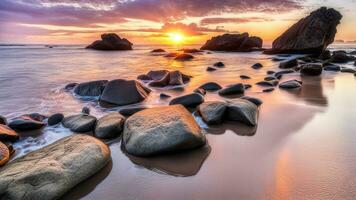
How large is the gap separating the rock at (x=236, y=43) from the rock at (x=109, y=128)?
3451 cm

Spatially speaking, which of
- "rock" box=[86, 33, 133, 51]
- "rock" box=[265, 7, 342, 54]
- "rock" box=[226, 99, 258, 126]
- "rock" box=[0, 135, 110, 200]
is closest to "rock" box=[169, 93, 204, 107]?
"rock" box=[226, 99, 258, 126]

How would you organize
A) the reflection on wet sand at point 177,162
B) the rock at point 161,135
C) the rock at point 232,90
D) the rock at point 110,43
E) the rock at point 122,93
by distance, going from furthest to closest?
the rock at point 110,43, the rock at point 232,90, the rock at point 122,93, the rock at point 161,135, the reflection on wet sand at point 177,162

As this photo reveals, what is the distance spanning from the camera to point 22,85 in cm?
870

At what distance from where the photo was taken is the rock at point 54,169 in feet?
7.62

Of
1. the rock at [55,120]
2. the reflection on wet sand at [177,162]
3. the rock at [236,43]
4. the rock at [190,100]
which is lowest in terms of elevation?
the rock at [236,43]

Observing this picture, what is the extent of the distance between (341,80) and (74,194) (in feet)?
29.5

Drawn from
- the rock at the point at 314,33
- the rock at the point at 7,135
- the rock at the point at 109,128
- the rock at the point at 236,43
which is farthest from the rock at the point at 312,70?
the rock at the point at 236,43

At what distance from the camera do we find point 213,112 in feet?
14.5

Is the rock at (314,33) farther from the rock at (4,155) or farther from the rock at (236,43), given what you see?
the rock at (4,155)

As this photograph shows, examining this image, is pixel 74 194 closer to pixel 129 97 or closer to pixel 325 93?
pixel 129 97

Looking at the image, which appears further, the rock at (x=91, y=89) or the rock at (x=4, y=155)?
the rock at (x=91, y=89)

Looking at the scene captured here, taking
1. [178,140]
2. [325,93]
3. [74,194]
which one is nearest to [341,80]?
[325,93]

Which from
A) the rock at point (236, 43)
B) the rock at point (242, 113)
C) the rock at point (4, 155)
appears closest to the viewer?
the rock at point (4, 155)

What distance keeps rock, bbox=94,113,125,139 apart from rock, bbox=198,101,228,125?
4.43 ft
